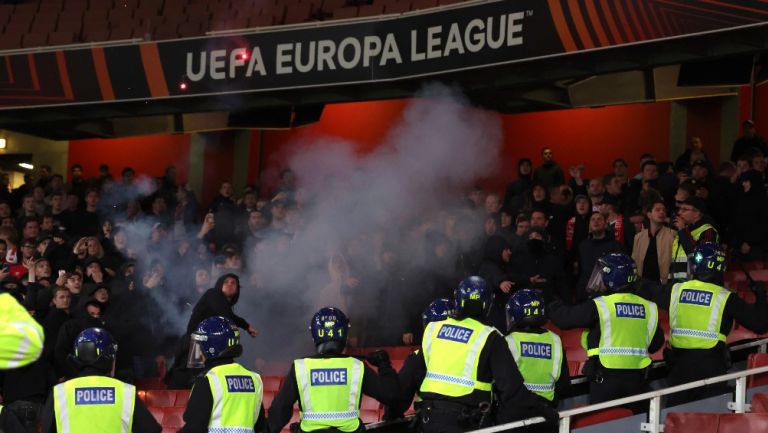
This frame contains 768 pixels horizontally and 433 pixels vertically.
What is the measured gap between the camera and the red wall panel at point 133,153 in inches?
805

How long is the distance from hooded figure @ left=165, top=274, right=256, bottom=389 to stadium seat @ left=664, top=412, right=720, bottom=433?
181 inches

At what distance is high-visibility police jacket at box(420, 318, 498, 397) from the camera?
6.75 meters

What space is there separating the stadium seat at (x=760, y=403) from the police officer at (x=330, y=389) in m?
2.26

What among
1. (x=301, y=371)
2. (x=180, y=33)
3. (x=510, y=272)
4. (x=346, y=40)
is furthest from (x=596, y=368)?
(x=180, y=33)

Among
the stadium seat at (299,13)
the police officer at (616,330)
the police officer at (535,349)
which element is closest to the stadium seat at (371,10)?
the stadium seat at (299,13)

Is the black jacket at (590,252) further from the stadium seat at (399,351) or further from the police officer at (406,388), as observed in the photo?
the police officer at (406,388)

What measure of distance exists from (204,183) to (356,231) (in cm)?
640

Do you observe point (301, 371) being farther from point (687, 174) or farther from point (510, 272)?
point (687, 174)

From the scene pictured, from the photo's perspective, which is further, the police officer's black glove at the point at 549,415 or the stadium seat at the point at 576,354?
the stadium seat at the point at 576,354

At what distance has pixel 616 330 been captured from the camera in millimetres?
7590

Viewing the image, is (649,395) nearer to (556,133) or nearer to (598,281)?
(598,281)

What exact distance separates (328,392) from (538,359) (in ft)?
4.35

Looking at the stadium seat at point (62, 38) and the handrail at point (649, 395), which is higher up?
the stadium seat at point (62, 38)

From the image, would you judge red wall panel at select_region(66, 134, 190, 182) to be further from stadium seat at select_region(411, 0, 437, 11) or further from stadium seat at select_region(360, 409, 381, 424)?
stadium seat at select_region(360, 409, 381, 424)
